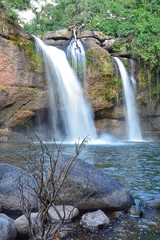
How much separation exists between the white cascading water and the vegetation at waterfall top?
3245 mm

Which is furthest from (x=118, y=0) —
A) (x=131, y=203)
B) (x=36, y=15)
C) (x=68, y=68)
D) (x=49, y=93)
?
(x=131, y=203)

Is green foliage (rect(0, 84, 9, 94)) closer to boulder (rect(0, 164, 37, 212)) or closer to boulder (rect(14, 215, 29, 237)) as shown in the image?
boulder (rect(0, 164, 37, 212))

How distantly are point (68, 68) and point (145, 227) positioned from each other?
14.4 metres

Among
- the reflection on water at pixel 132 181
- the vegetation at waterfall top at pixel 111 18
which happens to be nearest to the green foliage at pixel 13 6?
the vegetation at waterfall top at pixel 111 18

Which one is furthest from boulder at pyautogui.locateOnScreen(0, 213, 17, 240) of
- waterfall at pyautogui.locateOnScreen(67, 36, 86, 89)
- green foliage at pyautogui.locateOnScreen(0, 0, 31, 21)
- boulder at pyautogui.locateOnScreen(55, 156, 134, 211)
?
green foliage at pyautogui.locateOnScreen(0, 0, 31, 21)

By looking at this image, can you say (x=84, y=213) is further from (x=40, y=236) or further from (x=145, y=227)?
(x=40, y=236)

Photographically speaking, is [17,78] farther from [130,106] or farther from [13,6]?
[130,106]

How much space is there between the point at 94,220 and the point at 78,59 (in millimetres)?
14665

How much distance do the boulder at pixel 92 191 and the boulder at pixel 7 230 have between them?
54.6 inches

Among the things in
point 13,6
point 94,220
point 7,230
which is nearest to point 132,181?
point 94,220

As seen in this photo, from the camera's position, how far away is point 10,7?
1852 cm

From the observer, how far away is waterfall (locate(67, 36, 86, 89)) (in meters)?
18.6

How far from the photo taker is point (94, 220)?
5.02 metres

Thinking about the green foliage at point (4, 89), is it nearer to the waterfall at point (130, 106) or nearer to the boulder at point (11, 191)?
the waterfall at point (130, 106)
